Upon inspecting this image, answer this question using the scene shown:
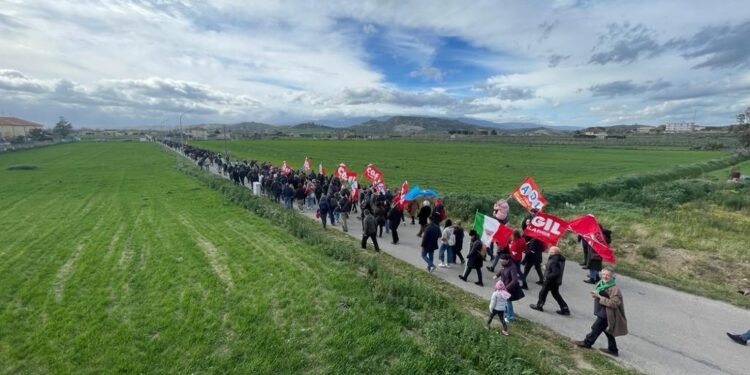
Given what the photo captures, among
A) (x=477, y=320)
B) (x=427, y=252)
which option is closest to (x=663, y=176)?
(x=427, y=252)

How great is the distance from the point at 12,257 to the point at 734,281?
76.5 ft

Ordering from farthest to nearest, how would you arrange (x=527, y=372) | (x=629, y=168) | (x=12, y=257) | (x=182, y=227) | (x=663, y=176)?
1. (x=629, y=168)
2. (x=663, y=176)
3. (x=182, y=227)
4. (x=12, y=257)
5. (x=527, y=372)

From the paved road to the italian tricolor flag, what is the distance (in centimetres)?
130

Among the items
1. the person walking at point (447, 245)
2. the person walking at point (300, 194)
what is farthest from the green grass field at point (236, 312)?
the person walking at point (300, 194)

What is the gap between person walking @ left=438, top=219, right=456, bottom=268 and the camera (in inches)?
492

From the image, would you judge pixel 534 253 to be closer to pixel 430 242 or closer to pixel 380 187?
pixel 430 242

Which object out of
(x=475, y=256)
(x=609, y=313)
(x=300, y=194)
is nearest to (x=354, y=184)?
(x=300, y=194)

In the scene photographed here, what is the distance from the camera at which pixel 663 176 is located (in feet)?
127

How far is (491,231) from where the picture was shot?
11.4 m

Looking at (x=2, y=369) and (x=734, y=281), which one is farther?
(x=734, y=281)

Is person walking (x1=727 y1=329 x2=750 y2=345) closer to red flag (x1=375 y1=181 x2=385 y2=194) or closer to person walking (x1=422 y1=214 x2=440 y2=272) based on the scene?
person walking (x1=422 y1=214 x2=440 y2=272)

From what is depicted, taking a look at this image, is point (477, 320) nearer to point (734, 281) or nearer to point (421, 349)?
point (421, 349)

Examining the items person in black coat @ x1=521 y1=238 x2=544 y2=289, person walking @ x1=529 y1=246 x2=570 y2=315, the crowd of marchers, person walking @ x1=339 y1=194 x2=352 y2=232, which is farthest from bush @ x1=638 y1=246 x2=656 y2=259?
person walking @ x1=339 y1=194 x2=352 y2=232

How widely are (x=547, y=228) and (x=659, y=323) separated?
127 inches
